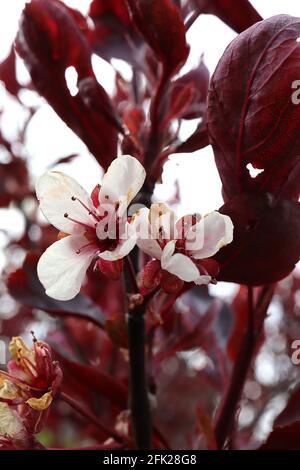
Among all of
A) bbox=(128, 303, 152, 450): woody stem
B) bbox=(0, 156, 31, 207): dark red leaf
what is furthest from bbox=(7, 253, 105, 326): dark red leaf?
bbox=(0, 156, 31, 207): dark red leaf

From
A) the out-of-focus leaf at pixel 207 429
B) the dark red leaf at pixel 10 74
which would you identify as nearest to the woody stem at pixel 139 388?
the out-of-focus leaf at pixel 207 429

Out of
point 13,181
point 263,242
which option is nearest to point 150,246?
point 263,242

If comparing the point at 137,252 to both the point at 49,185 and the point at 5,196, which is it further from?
the point at 5,196

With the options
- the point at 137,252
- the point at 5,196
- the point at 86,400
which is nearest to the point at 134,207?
the point at 137,252

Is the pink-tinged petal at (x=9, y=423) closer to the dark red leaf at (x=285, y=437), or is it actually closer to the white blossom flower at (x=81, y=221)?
the white blossom flower at (x=81, y=221)

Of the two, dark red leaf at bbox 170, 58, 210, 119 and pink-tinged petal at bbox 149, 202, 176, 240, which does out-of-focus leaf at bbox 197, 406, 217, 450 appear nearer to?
pink-tinged petal at bbox 149, 202, 176, 240

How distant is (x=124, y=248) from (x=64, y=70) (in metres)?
0.36

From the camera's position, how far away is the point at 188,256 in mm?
524

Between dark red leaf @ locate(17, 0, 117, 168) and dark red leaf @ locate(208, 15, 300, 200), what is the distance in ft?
0.69

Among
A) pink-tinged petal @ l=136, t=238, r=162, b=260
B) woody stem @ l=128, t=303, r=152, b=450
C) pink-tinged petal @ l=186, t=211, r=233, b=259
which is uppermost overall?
pink-tinged petal @ l=136, t=238, r=162, b=260

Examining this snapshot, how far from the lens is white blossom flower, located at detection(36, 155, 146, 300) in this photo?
51 cm

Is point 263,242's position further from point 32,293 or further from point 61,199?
point 32,293

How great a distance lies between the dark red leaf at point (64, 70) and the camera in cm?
77
